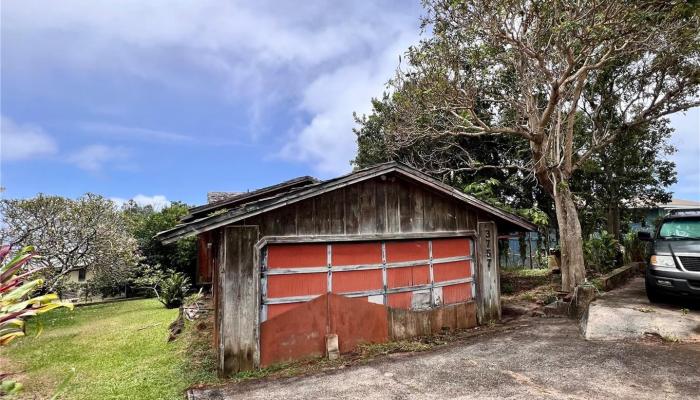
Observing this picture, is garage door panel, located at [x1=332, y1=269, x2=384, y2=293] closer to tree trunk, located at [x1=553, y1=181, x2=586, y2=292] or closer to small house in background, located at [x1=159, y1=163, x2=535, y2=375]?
small house in background, located at [x1=159, y1=163, x2=535, y2=375]

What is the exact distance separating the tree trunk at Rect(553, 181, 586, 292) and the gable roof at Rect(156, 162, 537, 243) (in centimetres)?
237

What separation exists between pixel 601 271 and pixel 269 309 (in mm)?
14042

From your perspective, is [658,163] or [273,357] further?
[658,163]

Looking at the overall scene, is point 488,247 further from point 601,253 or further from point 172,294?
point 172,294

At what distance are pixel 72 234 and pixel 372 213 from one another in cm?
1926

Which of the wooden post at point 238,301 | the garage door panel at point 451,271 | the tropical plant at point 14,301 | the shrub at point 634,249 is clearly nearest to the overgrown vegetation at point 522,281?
the shrub at point 634,249

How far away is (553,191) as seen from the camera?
43.5ft

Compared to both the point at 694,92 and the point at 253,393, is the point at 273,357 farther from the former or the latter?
the point at 694,92

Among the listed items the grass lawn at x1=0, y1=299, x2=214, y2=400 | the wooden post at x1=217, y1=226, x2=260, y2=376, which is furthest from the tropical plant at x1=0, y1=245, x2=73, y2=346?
the wooden post at x1=217, y1=226, x2=260, y2=376

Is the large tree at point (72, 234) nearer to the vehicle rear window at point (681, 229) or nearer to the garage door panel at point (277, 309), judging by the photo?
the garage door panel at point (277, 309)

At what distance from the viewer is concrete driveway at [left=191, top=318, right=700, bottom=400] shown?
5.93 m

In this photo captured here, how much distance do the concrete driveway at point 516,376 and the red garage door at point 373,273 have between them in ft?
5.05

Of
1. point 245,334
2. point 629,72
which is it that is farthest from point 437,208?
point 629,72

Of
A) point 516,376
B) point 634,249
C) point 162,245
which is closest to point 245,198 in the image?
point 516,376
